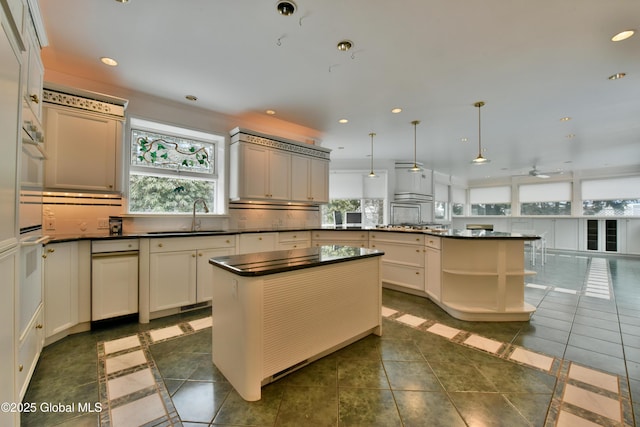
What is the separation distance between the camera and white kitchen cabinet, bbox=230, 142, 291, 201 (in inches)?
156

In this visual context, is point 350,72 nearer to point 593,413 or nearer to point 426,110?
point 426,110

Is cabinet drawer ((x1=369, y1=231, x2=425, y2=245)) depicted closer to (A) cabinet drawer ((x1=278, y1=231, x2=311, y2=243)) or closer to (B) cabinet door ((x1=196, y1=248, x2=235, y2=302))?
(A) cabinet drawer ((x1=278, y1=231, x2=311, y2=243))

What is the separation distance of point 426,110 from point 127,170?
4026mm

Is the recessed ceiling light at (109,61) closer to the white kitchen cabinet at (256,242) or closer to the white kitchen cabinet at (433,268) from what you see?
the white kitchen cabinet at (256,242)

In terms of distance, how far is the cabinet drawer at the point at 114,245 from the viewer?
2574mm

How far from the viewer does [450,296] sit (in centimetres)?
318

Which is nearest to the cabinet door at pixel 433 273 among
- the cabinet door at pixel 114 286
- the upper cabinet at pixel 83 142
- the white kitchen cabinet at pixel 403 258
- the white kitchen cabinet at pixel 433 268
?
the white kitchen cabinet at pixel 433 268

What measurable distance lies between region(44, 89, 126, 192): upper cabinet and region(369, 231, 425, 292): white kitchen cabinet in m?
3.52

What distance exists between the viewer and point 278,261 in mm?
1907

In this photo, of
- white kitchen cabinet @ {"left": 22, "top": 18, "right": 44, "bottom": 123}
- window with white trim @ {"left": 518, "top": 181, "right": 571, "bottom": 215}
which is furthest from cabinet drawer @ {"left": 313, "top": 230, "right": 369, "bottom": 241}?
window with white trim @ {"left": 518, "top": 181, "right": 571, "bottom": 215}

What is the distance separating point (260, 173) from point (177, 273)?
1862mm

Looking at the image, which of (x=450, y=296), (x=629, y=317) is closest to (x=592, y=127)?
(x=629, y=317)

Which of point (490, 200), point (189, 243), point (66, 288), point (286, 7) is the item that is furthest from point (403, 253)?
point (490, 200)

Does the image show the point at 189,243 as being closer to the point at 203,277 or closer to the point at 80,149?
the point at 203,277
